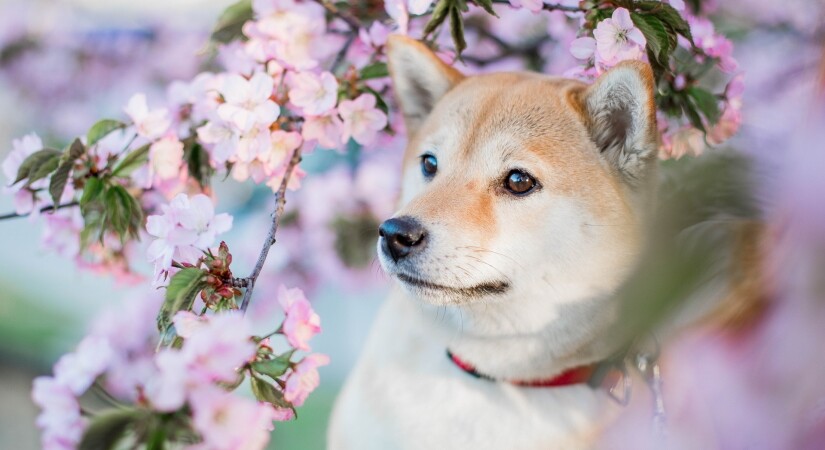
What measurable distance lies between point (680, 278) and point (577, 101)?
2.60 feet

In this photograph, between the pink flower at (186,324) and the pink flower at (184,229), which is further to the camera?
the pink flower at (184,229)

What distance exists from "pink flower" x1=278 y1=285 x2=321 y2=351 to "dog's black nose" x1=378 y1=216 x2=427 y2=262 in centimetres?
16

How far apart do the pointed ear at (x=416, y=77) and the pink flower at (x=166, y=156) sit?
393mm

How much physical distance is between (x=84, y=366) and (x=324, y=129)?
21.5 inches

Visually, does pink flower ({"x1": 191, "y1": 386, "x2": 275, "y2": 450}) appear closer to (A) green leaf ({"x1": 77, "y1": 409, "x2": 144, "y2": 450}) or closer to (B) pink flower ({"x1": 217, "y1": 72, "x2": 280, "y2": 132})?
(A) green leaf ({"x1": 77, "y1": 409, "x2": 144, "y2": 450})

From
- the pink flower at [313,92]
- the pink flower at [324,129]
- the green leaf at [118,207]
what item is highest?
the pink flower at [313,92]

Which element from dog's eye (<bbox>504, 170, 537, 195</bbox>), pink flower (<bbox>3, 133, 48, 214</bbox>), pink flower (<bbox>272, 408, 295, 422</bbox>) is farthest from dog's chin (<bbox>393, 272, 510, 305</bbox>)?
pink flower (<bbox>3, 133, 48, 214</bbox>)

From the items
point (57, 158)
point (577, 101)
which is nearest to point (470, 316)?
point (577, 101)

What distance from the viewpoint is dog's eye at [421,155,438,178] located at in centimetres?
120

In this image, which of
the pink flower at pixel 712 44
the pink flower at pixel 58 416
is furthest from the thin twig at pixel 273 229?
the pink flower at pixel 712 44

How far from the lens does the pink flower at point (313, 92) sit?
1123 mm

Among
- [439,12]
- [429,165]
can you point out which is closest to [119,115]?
[429,165]

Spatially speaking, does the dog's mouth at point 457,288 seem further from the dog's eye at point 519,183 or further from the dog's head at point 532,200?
the dog's eye at point 519,183

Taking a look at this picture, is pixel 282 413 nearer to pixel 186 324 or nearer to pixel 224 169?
pixel 186 324
